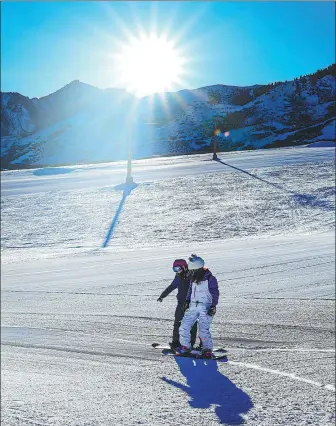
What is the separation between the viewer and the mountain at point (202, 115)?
9.54 ft

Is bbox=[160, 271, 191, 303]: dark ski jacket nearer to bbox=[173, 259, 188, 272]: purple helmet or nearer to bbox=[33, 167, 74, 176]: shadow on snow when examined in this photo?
bbox=[173, 259, 188, 272]: purple helmet

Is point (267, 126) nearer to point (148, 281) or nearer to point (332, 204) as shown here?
point (332, 204)

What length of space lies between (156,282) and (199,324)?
0.82 meters

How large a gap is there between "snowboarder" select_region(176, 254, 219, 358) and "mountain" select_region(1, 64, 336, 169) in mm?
Result: 1161

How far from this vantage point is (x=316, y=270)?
4.45m

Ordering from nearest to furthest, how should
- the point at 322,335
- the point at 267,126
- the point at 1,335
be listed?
the point at 267,126, the point at 1,335, the point at 322,335

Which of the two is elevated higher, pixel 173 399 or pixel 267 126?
pixel 267 126

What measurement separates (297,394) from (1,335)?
4.07m

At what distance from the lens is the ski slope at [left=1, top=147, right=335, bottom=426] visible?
2.52 meters

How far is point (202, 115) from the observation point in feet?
11.0

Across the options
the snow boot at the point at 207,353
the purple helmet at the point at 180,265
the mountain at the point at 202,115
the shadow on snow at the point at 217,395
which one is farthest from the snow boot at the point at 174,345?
the mountain at the point at 202,115

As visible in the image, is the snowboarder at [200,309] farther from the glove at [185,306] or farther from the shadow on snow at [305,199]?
the shadow on snow at [305,199]

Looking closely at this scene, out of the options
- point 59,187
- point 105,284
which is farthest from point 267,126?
point 59,187

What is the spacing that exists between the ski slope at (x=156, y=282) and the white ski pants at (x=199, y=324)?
0.10 meters
